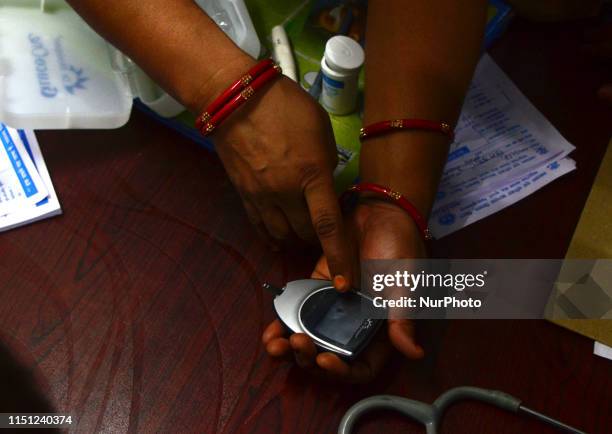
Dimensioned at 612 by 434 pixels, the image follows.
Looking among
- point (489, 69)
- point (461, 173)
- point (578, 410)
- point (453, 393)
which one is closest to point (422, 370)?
point (453, 393)

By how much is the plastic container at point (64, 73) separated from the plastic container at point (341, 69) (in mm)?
108

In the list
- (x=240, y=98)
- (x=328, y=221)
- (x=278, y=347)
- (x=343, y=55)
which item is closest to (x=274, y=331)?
(x=278, y=347)

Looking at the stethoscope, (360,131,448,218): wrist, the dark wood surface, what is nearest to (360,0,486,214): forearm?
(360,131,448,218): wrist

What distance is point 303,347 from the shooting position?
23.5 inches

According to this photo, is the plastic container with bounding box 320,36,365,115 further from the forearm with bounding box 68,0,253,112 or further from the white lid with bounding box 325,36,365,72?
the forearm with bounding box 68,0,253,112

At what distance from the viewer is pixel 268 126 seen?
618 millimetres

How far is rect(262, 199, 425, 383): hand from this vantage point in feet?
1.99

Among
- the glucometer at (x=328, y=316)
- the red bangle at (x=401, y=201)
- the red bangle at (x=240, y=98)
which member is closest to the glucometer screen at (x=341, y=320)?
the glucometer at (x=328, y=316)

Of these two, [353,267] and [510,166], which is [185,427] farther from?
[510,166]

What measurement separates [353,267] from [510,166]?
301mm

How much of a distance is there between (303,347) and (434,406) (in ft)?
0.50

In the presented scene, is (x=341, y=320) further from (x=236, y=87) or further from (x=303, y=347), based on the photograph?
(x=236, y=87)

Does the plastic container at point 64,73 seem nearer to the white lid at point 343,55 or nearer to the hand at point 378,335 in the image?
the white lid at point 343,55

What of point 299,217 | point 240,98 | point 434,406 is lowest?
point 434,406
